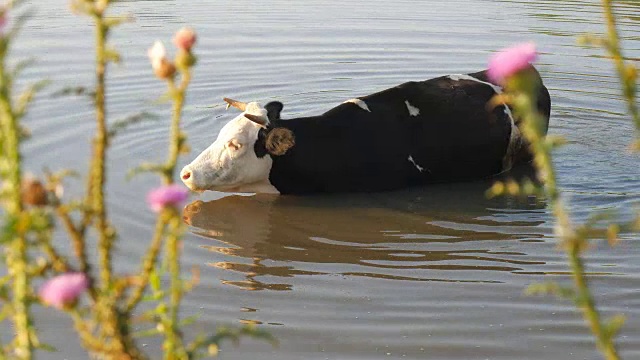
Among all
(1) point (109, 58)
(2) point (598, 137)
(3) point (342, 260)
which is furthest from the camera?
(2) point (598, 137)

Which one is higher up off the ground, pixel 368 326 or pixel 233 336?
pixel 233 336

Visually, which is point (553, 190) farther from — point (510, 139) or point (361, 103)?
point (510, 139)

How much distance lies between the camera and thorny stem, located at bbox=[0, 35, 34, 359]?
1736 millimetres

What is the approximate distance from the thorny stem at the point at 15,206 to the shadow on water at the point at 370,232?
12.4ft

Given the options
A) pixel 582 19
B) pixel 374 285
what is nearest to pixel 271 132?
pixel 374 285

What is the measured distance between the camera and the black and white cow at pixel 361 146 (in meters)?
7.44

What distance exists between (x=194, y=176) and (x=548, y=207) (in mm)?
2369

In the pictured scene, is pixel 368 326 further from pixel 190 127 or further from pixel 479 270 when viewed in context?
pixel 190 127

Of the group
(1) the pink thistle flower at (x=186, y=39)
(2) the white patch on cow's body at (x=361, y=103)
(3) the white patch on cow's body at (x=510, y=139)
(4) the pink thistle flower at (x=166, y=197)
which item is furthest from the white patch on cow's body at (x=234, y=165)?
(4) the pink thistle flower at (x=166, y=197)

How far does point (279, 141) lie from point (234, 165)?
1.13ft

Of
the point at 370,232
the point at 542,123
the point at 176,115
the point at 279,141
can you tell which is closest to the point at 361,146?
the point at 279,141

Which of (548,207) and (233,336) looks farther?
(548,207)

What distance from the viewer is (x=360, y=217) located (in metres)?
7.01

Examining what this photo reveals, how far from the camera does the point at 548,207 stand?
7289 mm
